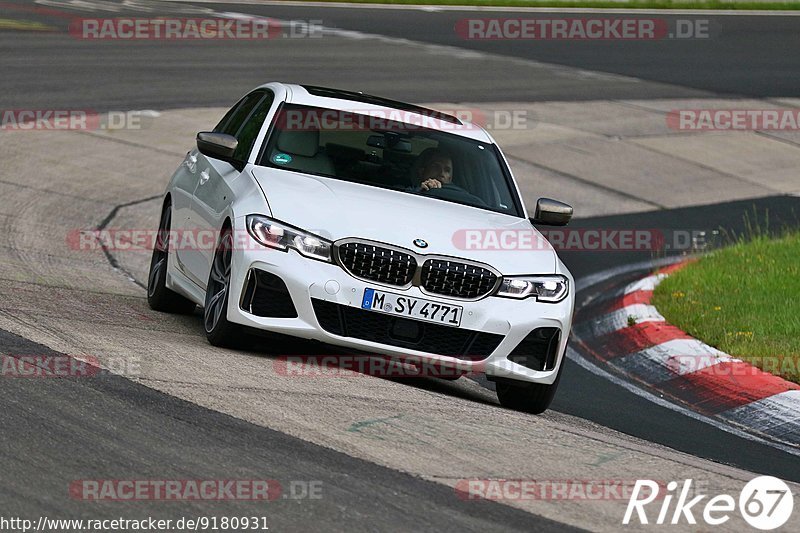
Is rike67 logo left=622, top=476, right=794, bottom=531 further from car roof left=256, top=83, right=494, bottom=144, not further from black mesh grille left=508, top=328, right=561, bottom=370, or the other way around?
car roof left=256, top=83, right=494, bottom=144

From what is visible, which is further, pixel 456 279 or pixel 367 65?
pixel 367 65

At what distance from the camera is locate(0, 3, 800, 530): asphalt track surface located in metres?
5.51

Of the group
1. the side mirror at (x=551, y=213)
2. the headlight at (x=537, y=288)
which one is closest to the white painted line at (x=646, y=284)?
the side mirror at (x=551, y=213)

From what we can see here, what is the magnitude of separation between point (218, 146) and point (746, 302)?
15.1ft

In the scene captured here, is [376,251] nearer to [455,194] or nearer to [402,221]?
[402,221]

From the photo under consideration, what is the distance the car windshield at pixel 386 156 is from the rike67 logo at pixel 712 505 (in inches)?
122

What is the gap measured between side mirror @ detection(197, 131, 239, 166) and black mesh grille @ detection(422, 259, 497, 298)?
1.68 meters

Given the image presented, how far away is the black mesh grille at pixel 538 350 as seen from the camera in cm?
803

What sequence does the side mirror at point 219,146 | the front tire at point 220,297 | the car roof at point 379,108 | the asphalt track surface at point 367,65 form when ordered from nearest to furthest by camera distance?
the front tire at point 220,297 → the side mirror at point 219,146 → the car roof at point 379,108 → the asphalt track surface at point 367,65

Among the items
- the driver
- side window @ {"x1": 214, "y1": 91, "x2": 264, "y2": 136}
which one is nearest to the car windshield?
the driver

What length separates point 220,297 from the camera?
26.7 ft

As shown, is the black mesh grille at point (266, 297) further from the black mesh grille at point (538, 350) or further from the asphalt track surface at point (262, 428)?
the black mesh grille at point (538, 350)

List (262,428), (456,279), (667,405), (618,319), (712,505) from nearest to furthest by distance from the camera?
1. (712,505)
2. (262,428)
3. (456,279)
4. (667,405)
5. (618,319)

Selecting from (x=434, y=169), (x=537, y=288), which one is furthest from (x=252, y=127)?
(x=537, y=288)
